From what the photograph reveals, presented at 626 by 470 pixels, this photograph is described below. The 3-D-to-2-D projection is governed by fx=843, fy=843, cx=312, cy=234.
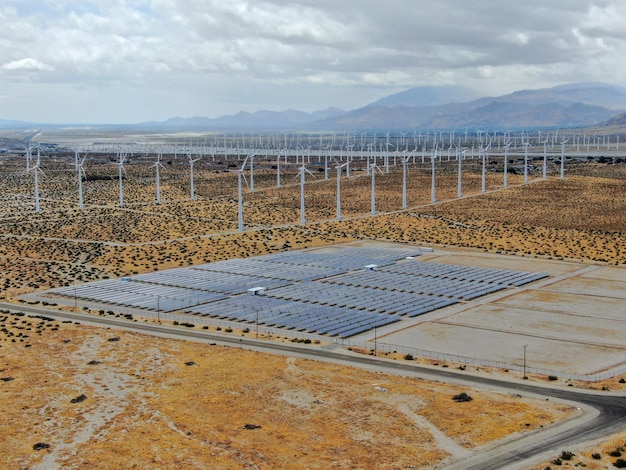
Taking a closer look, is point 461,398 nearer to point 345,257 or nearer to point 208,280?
point 208,280

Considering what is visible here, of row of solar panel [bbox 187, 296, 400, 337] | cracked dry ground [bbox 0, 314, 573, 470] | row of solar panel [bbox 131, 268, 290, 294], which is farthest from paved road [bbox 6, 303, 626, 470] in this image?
row of solar panel [bbox 131, 268, 290, 294]

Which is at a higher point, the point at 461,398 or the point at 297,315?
the point at 461,398

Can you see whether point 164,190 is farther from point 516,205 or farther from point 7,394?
point 7,394

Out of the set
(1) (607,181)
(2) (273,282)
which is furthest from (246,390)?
(1) (607,181)

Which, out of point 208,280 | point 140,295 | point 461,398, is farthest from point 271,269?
point 461,398

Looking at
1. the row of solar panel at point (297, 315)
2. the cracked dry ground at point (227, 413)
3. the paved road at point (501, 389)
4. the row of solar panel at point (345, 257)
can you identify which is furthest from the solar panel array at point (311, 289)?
the cracked dry ground at point (227, 413)

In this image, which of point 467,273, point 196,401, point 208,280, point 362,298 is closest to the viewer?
point 196,401

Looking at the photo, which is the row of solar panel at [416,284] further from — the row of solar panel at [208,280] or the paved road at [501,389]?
the paved road at [501,389]
